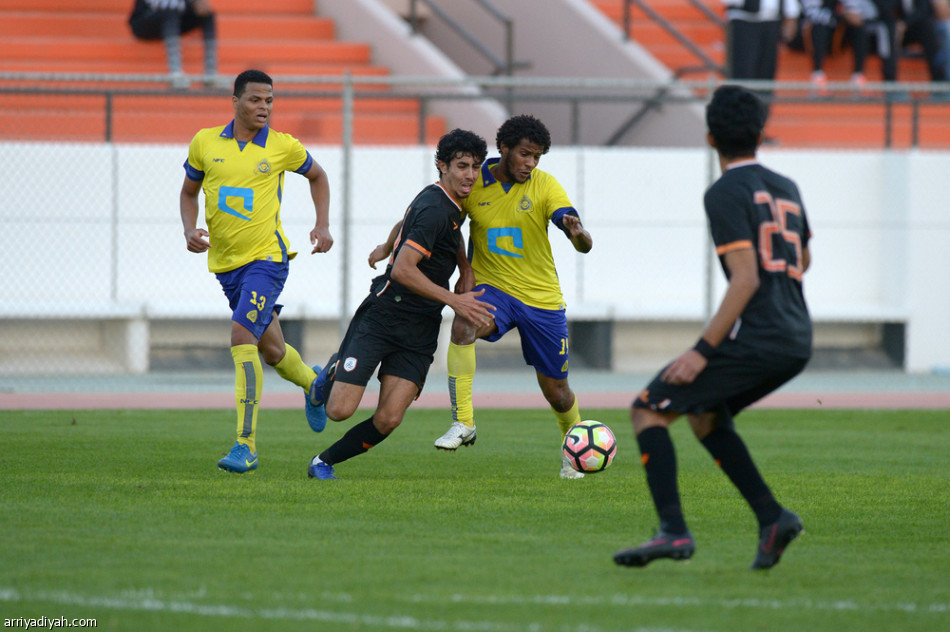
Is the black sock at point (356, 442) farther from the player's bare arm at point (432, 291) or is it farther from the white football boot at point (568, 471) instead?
the white football boot at point (568, 471)

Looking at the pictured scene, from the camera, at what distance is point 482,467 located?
8188mm

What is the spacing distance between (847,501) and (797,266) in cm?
239

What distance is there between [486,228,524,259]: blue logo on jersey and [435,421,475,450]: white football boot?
108cm

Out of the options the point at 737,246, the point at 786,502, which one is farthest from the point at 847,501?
the point at 737,246

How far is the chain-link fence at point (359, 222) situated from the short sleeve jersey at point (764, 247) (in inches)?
335

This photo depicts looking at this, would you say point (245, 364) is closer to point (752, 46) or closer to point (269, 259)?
point (269, 259)

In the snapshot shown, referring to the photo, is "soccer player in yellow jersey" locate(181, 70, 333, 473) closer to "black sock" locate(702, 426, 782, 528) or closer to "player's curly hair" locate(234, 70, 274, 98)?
"player's curly hair" locate(234, 70, 274, 98)

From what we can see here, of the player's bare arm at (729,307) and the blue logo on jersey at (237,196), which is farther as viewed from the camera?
the blue logo on jersey at (237,196)

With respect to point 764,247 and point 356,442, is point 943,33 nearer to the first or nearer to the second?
point 356,442

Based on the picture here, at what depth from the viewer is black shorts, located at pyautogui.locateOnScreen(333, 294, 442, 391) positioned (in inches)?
294

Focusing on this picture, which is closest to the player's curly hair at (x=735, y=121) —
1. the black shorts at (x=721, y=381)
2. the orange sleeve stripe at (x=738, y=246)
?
the orange sleeve stripe at (x=738, y=246)

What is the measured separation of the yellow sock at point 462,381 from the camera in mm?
7953

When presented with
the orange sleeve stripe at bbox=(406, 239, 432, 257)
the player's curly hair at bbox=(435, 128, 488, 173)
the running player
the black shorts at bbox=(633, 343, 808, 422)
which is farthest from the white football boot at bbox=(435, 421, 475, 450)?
the black shorts at bbox=(633, 343, 808, 422)

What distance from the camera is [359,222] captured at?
15148 millimetres
